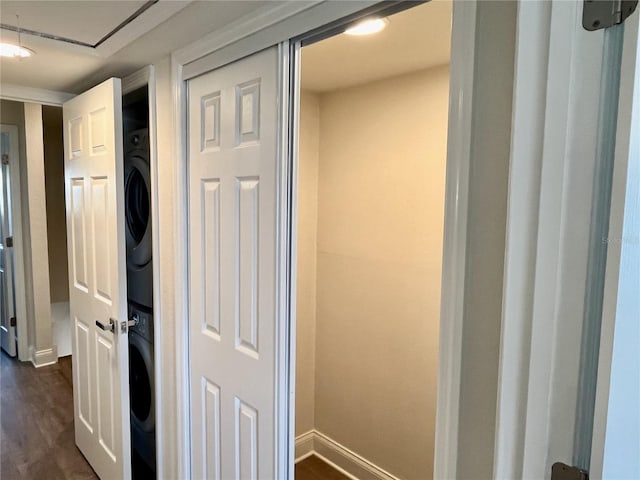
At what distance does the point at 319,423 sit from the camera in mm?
2592

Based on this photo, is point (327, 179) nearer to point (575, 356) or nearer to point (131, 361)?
point (131, 361)

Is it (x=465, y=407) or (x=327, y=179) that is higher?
(x=327, y=179)

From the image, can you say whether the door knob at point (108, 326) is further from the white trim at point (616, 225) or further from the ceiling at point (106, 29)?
the white trim at point (616, 225)

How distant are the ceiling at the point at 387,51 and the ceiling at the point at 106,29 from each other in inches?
18.9

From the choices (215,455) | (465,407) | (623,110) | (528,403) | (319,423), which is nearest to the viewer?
(623,110)

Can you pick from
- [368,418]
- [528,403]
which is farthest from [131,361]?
[528,403]

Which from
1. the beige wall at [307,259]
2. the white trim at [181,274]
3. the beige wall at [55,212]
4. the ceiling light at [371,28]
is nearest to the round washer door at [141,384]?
the white trim at [181,274]

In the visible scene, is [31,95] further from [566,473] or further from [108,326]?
[566,473]

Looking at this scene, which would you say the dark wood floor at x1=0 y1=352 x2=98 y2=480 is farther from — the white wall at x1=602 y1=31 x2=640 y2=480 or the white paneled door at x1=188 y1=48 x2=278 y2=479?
the white wall at x1=602 y1=31 x2=640 y2=480

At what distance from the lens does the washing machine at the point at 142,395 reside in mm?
2092

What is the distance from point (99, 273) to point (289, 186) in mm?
1261

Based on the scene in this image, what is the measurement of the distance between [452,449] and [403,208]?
1296 millimetres

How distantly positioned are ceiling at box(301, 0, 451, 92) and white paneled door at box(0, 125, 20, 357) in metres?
2.86

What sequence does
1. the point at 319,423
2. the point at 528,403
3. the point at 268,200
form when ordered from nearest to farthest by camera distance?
the point at 528,403 → the point at 268,200 → the point at 319,423
